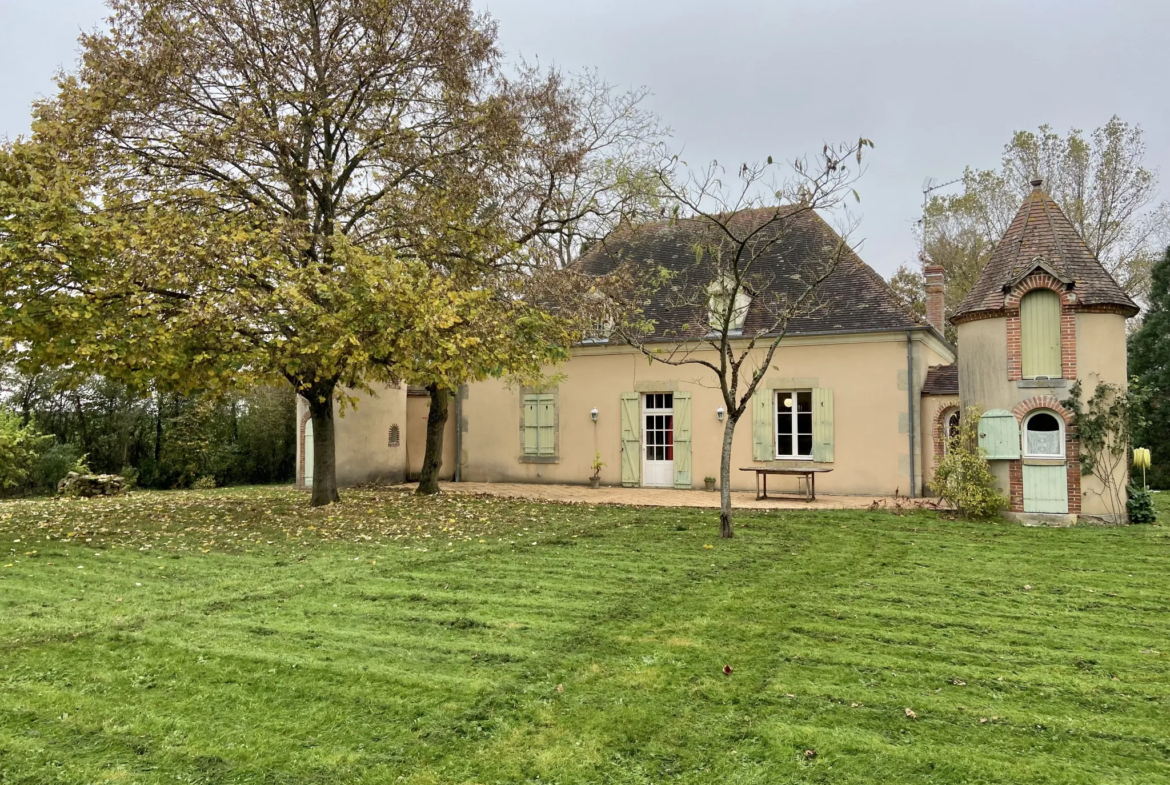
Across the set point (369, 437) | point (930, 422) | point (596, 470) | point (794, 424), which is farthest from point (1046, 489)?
point (369, 437)

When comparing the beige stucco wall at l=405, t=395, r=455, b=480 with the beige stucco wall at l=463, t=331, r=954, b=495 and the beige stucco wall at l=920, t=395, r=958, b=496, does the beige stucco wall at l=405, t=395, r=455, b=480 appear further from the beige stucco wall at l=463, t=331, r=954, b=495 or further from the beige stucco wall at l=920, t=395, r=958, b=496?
the beige stucco wall at l=920, t=395, r=958, b=496

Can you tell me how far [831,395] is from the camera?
1421 centimetres

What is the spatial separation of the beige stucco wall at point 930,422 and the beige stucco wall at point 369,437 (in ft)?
36.1

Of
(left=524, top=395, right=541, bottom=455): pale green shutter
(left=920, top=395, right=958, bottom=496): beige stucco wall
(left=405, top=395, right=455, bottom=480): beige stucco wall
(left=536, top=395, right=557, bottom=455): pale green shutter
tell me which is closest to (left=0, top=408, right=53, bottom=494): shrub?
(left=405, top=395, right=455, bottom=480): beige stucco wall

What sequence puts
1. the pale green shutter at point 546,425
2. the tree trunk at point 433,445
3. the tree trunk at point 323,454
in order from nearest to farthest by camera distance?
the tree trunk at point 323,454 < the tree trunk at point 433,445 < the pale green shutter at point 546,425

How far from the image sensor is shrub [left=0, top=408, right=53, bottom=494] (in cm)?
1616

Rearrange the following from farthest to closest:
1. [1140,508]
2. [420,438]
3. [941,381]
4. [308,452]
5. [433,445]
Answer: [420,438] → [308,452] → [433,445] → [941,381] → [1140,508]

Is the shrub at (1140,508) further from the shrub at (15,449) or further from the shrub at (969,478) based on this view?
the shrub at (15,449)

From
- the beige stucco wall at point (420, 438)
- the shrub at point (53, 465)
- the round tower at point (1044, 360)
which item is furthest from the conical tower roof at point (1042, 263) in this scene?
the shrub at point (53, 465)

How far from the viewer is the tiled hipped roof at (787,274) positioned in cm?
1411

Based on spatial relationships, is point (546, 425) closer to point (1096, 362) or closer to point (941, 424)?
point (941, 424)

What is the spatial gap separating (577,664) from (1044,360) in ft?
31.7

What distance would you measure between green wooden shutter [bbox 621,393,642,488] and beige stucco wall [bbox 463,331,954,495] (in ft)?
0.58

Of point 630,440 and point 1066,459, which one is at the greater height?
point 630,440
